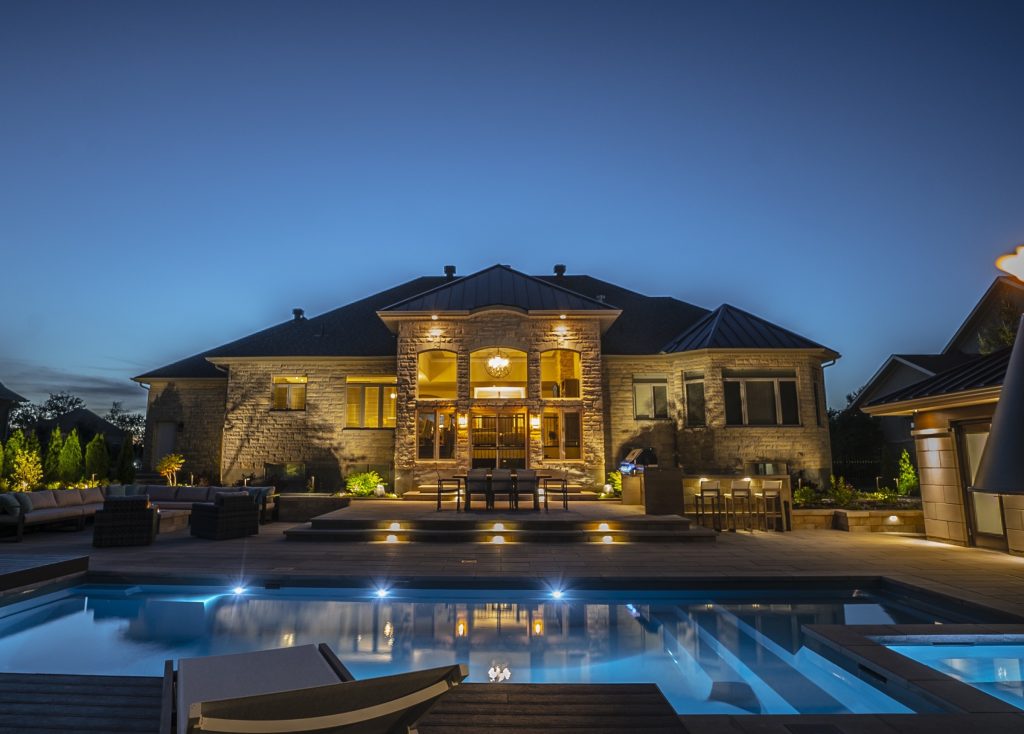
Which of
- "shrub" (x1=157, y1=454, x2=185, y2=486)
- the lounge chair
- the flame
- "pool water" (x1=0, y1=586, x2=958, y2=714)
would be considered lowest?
"pool water" (x1=0, y1=586, x2=958, y2=714)

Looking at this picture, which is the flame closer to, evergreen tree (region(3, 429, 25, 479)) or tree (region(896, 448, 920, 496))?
tree (region(896, 448, 920, 496))

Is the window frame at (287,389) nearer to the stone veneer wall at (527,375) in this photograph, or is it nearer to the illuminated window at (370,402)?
the illuminated window at (370,402)

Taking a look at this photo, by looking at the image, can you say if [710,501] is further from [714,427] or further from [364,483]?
[364,483]

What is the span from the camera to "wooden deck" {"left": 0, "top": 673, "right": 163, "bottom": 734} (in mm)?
2635

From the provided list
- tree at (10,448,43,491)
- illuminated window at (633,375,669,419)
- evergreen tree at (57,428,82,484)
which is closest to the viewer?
tree at (10,448,43,491)

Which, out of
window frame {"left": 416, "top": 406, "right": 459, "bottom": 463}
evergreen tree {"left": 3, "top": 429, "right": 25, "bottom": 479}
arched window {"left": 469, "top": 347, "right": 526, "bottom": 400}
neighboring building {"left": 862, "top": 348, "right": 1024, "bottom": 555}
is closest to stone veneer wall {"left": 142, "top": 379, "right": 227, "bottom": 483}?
evergreen tree {"left": 3, "top": 429, "right": 25, "bottom": 479}

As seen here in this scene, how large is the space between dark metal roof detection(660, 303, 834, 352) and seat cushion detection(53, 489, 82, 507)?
1472 cm

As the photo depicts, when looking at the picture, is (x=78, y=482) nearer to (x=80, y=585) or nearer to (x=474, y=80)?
(x=80, y=585)

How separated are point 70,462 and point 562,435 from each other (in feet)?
42.5

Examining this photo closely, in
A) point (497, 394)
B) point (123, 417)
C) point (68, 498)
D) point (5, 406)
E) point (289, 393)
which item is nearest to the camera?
point (68, 498)

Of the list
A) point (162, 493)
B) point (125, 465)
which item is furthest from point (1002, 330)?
point (125, 465)

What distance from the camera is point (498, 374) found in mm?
15492

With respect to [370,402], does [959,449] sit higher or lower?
lower

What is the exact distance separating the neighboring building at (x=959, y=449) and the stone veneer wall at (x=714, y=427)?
5.20 metres
